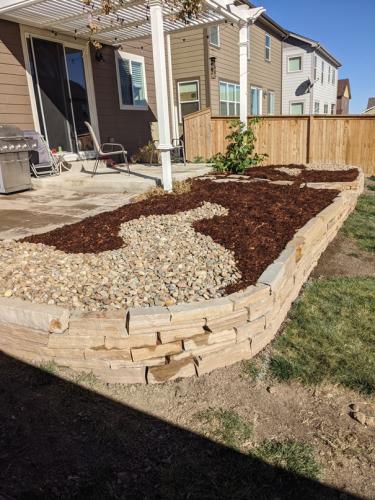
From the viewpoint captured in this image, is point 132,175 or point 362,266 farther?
point 132,175

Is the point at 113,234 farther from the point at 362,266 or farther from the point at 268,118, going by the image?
the point at 268,118

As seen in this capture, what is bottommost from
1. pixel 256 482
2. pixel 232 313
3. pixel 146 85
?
pixel 256 482

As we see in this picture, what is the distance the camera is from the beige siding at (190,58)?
12602 millimetres

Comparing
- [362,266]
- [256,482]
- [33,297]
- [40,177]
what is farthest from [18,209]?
[256,482]

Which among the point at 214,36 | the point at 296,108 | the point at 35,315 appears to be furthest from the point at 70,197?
the point at 296,108

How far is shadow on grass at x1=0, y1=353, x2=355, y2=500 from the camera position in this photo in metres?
1.67

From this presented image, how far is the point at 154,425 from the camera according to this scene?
2.07 m

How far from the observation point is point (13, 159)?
6.34 metres

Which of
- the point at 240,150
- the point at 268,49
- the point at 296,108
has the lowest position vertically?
the point at 240,150

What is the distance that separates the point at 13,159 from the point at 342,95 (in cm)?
3679

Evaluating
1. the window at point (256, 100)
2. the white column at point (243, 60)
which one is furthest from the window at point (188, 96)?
the white column at point (243, 60)

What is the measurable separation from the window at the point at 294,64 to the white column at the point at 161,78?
19533 millimetres

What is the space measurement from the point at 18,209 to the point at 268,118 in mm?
7065

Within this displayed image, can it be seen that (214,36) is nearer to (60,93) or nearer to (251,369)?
(60,93)
